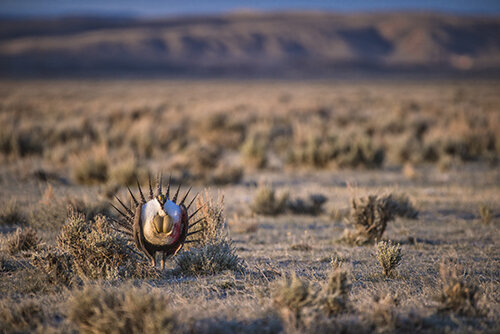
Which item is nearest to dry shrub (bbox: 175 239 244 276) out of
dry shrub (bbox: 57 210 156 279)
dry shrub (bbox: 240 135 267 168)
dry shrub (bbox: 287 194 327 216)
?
dry shrub (bbox: 57 210 156 279)

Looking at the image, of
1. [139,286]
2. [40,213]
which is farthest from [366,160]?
[139,286]

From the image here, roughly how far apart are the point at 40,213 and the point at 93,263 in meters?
2.65

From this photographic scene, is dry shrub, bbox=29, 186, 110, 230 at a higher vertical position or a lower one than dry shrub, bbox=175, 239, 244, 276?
higher

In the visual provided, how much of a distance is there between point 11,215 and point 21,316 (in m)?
4.05

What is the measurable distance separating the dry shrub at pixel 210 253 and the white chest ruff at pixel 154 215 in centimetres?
66

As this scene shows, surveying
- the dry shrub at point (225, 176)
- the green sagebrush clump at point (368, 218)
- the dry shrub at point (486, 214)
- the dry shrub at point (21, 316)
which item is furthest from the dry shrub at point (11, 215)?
the dry shrub at point (486, 214)

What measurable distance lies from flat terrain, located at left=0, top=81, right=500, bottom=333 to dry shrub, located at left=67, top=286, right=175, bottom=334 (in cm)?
2

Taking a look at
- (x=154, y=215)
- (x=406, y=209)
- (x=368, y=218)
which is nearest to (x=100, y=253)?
(x=154, y=215)

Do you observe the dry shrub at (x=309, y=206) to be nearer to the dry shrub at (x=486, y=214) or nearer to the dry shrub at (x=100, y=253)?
the dry shrub at (x=486, y=214)

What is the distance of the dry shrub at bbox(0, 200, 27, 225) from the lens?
7453mm

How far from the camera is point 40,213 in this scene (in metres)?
7.23

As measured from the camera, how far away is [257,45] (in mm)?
148875

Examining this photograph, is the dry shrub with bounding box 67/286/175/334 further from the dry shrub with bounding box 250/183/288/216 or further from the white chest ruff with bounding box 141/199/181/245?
the dry shrub with bounding box 250/183/288/216

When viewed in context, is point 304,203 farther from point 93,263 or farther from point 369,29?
point 369,29
